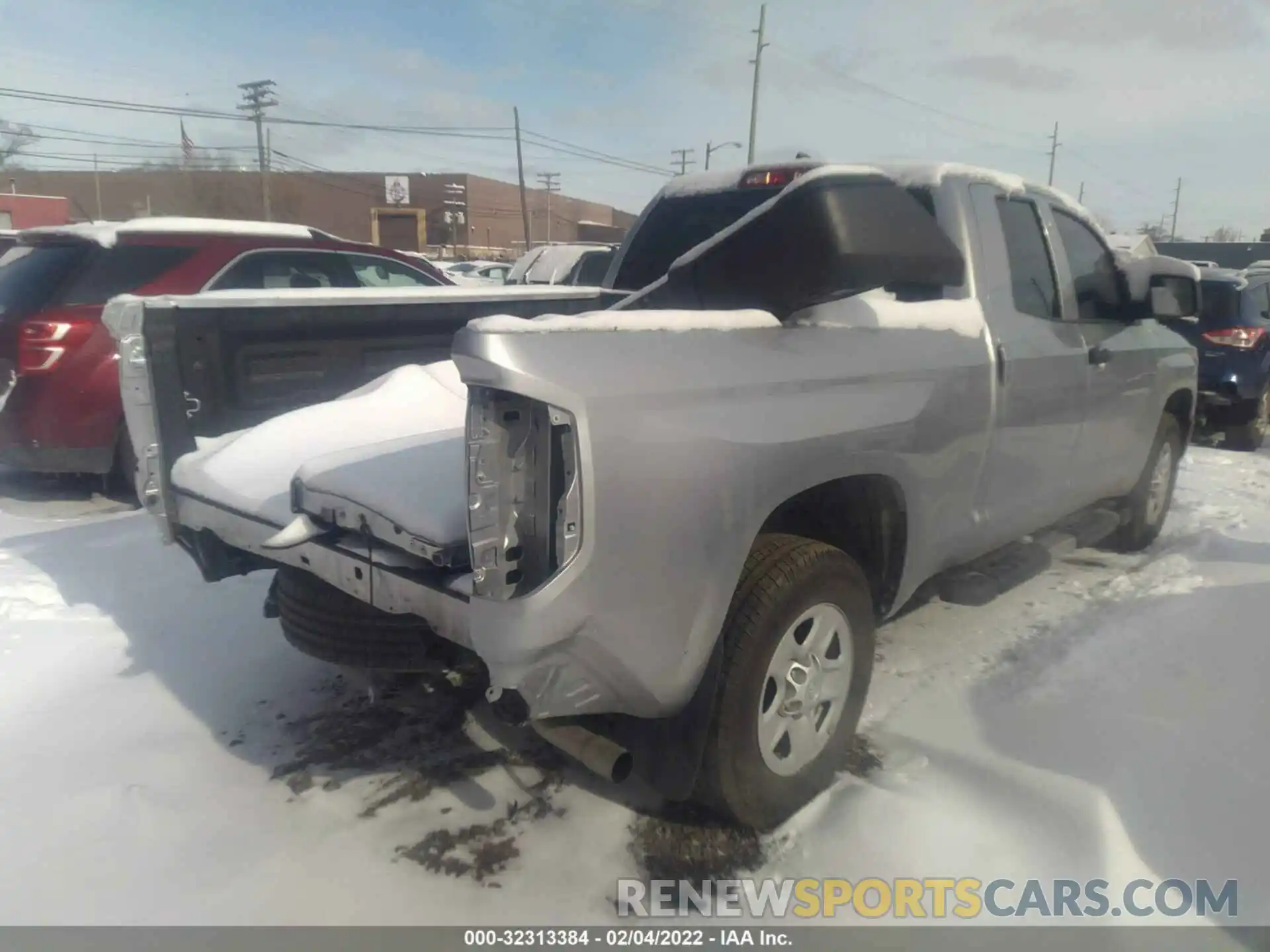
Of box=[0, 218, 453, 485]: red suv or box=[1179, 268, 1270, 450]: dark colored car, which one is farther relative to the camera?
box=[1179, 268, 1270, 450]: dark colored car

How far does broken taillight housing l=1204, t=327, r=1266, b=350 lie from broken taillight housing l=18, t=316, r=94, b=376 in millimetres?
9623

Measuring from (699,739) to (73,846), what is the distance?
181 cm

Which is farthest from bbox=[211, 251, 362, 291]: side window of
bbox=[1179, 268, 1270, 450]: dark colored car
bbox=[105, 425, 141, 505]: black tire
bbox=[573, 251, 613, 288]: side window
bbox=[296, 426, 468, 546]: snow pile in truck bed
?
bbox=[1179, 268, 1270, 450]: dark colored car

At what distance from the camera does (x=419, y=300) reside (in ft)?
12.8

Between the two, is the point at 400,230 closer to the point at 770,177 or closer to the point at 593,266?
the point at 593,266

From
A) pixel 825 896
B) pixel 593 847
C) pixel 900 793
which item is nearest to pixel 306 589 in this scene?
pixel 593 847

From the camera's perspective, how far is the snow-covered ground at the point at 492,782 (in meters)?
2.50

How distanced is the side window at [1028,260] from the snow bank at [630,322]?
5.42ft

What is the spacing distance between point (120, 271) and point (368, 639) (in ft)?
15.7

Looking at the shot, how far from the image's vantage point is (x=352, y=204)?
219 feet

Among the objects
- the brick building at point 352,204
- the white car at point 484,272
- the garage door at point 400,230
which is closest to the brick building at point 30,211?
the brick building at point 352,204

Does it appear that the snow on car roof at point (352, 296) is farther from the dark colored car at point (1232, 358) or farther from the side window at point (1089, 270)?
the dark colored car at point (1232, 358)

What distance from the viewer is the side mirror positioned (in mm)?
2500

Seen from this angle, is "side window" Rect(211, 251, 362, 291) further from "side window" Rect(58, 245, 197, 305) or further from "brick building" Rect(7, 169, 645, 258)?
"brick building" Rect(7, 169, 645, 258)
